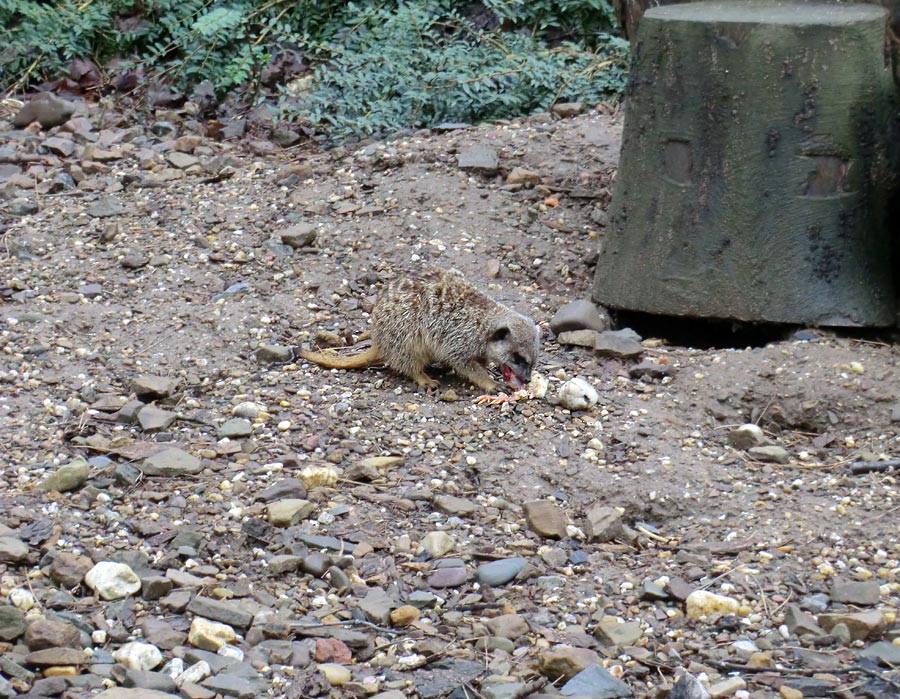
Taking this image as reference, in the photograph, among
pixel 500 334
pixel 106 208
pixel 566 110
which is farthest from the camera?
pixel 566 110

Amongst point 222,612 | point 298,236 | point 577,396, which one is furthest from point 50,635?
point 298,236

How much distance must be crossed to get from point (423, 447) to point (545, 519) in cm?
71

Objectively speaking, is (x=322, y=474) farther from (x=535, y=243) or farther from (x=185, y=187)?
(x=185, y=187)

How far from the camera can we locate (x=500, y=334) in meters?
4.98

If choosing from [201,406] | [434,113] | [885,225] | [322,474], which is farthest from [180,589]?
[434,113]

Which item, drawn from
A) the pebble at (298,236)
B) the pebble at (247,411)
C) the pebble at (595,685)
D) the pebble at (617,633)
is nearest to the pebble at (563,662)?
the pebble at (595,685)

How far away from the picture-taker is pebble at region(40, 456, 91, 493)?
396 centimetres

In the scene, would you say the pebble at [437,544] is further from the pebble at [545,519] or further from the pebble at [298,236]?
the pebble at [298,236]

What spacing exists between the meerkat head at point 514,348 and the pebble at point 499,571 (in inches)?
51.9

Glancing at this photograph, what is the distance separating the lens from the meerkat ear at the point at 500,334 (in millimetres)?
4953

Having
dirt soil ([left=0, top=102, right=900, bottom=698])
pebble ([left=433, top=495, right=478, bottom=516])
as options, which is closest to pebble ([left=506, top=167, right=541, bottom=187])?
dirt soil ([left=0, top=102, right=900, bottom=698])

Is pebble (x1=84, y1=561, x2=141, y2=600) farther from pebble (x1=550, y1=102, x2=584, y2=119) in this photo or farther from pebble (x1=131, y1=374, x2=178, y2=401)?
pebble (x1=550, y1=102, x2=584, y2=119)

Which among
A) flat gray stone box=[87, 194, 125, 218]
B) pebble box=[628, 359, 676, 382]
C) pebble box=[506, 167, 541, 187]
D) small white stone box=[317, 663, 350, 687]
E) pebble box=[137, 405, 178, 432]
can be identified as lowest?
small white stone box=[317, 663, 350, 687]

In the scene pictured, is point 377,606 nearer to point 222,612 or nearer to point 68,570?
point 222,612
